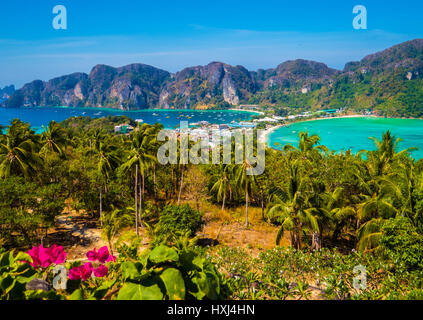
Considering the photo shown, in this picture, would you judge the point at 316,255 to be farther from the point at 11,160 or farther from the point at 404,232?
the point at 11,160

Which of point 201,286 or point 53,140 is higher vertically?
point 53,140

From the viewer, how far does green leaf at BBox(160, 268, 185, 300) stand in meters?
2.17

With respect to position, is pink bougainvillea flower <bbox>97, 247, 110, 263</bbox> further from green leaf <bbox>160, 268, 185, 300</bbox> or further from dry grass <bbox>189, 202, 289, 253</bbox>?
dry grass <bbox>189, 202, 289, 253</bbox>

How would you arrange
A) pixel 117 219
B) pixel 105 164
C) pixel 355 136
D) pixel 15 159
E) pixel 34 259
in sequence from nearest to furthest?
1. pixel 34 259
2. pixel 15 159
3. pixel 117 219
4. pixel 105 164
5. pixel 355 136

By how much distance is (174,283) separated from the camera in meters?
2.20

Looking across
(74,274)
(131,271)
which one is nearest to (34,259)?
(74,274)

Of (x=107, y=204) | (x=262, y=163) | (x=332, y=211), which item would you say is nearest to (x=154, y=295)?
(x=332, y=211)

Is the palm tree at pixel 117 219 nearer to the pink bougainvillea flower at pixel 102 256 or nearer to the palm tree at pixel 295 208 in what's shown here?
the palm tree at pixel 295 208

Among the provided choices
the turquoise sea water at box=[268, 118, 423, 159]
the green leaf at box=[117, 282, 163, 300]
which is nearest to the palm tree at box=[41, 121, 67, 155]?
the green leaf at box=[117, 282, 163, 300]

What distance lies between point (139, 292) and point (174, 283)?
292mm

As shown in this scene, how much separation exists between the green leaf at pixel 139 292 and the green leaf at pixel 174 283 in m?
0.09

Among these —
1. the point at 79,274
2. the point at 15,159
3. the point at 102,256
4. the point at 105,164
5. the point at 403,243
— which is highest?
the point at 79,274

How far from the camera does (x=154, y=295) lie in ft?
6.82

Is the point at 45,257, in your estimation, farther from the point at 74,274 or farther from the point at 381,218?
the point at 381,218
